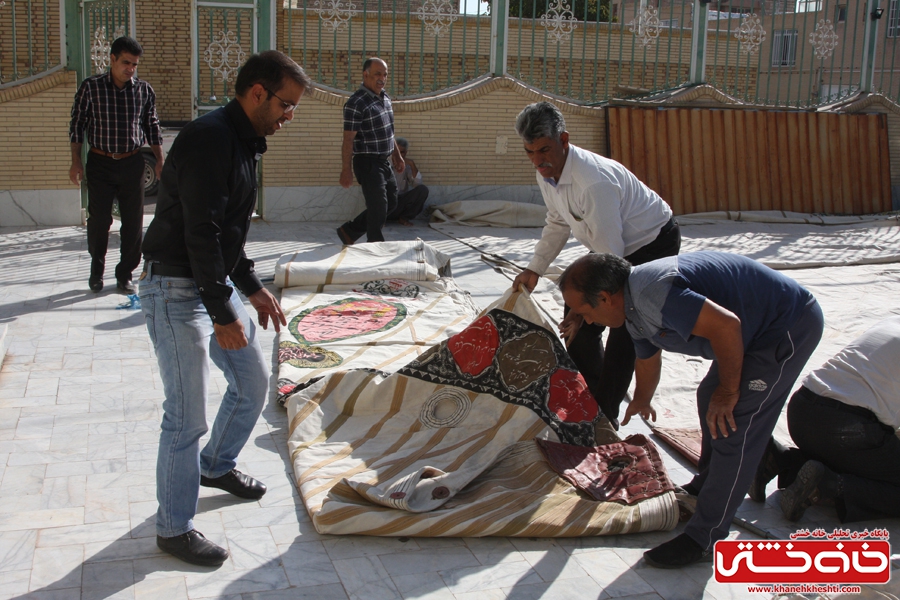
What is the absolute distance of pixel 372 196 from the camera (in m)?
8.02

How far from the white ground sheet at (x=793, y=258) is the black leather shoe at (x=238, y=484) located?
2.13 metres

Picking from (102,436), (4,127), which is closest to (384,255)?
(102,436)

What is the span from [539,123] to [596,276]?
3.52 ft

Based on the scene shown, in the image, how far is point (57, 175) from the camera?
9812mm

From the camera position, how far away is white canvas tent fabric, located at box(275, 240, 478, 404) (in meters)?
5.12

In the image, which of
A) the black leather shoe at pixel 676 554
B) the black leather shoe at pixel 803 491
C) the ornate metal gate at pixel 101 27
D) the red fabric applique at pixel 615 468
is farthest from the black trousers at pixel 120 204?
the black leather shoe at pixel 803 491

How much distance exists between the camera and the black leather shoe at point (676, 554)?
2986 millimetres

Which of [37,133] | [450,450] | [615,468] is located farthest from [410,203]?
[615,468]

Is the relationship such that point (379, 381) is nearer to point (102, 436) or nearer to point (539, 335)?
point (539, 335)

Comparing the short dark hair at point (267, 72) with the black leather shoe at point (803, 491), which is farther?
the black leather shoe at point (803, 491)

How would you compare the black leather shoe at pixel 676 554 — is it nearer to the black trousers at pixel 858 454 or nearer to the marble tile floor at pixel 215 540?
the marble tile floor at pixel 215 540

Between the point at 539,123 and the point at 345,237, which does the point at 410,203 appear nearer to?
the point at 345,237

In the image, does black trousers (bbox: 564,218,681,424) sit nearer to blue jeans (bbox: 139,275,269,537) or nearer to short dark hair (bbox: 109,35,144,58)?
blue jeans (bbox: 139,275,269,537)

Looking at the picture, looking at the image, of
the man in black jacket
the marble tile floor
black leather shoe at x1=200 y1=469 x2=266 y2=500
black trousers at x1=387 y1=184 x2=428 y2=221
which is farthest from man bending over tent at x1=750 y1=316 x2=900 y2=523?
black trousers at x1=387 y1=184 x2=428 y2=221
